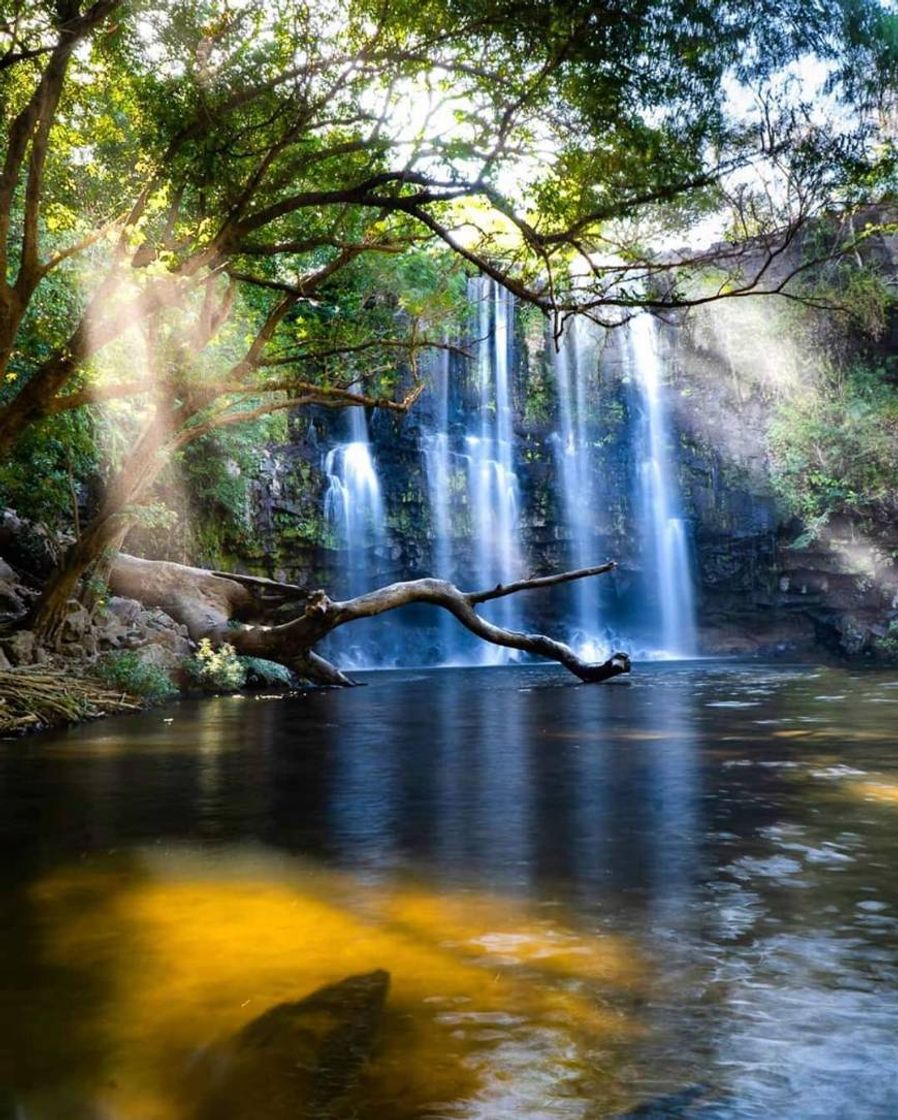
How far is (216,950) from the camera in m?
3.66

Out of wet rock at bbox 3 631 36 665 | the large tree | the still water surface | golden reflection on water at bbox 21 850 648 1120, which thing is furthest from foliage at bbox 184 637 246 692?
golden reflection on water at bbox 21 850 648 1120

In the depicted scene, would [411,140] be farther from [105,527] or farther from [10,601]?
[10,601]

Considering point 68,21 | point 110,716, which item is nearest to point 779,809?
point 68,21

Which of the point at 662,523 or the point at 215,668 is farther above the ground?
the point at 662,523

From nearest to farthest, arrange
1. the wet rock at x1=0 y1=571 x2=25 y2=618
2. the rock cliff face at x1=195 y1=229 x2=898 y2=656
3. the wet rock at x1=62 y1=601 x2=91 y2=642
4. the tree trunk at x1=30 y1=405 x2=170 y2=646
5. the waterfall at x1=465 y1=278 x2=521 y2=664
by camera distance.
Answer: the tree trunk at x1=30 y1=405 x2=170 y2=646
the wet rock at x1=62 y1=601 x2=91 y2=642
the wet rock at x1=0 y1=571 x2=25 y2=618
the rock cliff face at x1=195 y1=229 x2=898 y2=656
the waterfall at x1=465 y1=278 x2=521 y2=664

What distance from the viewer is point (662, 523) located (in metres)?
34.5

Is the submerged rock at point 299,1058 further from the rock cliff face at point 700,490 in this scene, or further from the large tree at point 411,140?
the rock cliff face at point 700,490

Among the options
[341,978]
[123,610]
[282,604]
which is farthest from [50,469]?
[341,978]

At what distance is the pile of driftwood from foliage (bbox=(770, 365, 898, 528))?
24132mm

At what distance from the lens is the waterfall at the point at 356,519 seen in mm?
30328

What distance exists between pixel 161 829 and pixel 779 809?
387cm

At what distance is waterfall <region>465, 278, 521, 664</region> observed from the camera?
33000mm

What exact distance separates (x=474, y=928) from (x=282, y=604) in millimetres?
14413

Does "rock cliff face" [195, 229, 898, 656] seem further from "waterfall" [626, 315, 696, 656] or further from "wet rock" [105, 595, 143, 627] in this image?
"wet rock" [105, 595, 143, 627]
